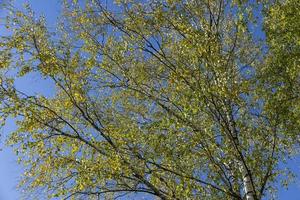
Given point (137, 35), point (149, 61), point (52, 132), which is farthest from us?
point (149, 61)

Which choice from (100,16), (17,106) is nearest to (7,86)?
(17,106)

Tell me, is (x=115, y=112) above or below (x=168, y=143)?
above

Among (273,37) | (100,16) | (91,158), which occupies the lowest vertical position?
(91,158)

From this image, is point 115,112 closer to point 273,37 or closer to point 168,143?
point 168,143

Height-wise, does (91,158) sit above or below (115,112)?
below

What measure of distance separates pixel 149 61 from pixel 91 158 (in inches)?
198

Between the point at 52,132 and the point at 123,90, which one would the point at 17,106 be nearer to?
the point at 52,132

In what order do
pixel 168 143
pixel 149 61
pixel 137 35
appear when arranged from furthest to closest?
pixel 149 61 < pixel 137 35 < pixel 168 143

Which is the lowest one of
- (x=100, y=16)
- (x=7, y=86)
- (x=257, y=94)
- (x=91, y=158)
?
(x=91, y=158)

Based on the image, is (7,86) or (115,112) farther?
(115,112)

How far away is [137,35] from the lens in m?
15.3

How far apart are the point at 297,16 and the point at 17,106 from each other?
22.6ft

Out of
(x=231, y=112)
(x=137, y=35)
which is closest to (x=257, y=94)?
(x=231, y=112)

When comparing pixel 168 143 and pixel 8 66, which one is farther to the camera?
pixel 8 66
